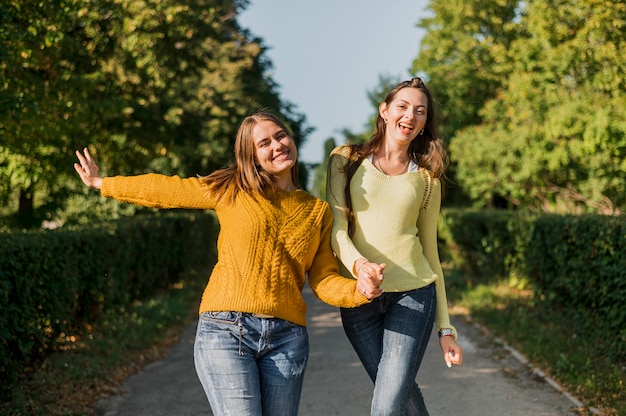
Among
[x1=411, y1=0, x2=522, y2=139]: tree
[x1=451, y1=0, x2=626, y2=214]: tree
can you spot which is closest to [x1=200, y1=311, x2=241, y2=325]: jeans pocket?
[x1=451, y1=0, x2=626, y2=214]: tree

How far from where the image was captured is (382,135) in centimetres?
382

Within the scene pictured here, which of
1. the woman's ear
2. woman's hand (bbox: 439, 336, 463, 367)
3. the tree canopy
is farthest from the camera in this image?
the tree canopy

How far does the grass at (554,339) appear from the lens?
20.5ft

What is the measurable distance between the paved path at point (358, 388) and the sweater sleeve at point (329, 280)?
9.43ft

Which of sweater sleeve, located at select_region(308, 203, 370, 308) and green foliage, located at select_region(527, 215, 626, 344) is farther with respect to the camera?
green foliage, located at select_region(527, 215, 626, 344)

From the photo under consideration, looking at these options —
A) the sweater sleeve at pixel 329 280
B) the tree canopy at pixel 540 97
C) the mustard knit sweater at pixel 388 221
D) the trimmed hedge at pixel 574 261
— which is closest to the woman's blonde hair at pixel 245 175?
the sweater sleeve at pixel 329 280

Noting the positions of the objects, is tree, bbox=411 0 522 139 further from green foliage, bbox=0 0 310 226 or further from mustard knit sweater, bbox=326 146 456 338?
mustard knit sweater, bbox=326 146 456 338

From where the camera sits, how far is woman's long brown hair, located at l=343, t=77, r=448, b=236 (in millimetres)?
3697

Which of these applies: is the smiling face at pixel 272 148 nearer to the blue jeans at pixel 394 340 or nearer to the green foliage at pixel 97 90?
the blue jeans at pixel 394 340

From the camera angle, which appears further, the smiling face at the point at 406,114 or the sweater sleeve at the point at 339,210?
the smiling face at the point at 406,114

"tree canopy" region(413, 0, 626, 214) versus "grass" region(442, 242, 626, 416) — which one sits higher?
"tree canopy" region(413, 0, 626, 214)

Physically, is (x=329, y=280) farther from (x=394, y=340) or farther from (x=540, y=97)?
(x=540, y=97)

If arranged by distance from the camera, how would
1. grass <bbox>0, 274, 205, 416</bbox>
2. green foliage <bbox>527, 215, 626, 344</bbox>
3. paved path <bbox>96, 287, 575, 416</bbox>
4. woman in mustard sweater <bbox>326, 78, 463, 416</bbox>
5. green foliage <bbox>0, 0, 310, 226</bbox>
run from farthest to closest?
green foliage <bbox>0, 0, 310, 226</bbox>
green foliage <bbox>527, 215, 626, 344</bbox>
paved path <bbox>96, 287, 575, 416</bbox>
grass <bbox>0, 274, 205, 416</bbox>
woman in mustard sweater <bbox>326, 78, 463, 416</bbox>

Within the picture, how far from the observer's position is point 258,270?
3.09 metres
